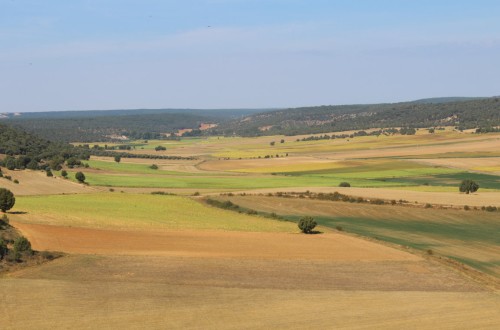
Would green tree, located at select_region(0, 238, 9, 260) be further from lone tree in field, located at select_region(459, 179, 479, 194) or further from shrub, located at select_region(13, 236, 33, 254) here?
lone tree in field, located at select_region(459, 179, 479, 194)

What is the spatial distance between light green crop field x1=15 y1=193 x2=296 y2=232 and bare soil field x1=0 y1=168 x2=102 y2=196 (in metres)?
5.65

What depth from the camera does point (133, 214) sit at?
61438 millimetres

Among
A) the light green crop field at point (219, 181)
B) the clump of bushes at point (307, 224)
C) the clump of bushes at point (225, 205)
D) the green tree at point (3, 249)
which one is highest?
the green tree at point (3, 249)

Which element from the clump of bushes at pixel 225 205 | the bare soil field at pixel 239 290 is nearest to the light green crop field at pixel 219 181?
the clump of bushes at pixel 225 205

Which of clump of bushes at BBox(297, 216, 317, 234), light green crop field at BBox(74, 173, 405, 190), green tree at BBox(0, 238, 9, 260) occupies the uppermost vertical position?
green tree at BBox(0, 238, 9, 260)

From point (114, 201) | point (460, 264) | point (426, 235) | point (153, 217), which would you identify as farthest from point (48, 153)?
point (460, 264)

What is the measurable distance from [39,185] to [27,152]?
37.7 m

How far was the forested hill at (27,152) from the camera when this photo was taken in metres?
106

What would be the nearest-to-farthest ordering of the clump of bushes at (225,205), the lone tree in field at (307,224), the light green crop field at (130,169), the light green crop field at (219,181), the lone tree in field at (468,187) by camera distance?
the lone tree in field at (307,224), the clump of bushes at (225,205), the lone tree in field at (468,187), the light green crop field at (219,181), the light green crop field at (130,169)

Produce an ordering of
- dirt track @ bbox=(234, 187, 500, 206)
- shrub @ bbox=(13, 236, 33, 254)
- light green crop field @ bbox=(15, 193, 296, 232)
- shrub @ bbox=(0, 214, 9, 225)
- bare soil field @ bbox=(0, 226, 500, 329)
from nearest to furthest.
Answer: bare soil field @ bbox=(0, 226, 500, 329) < shrub @ bbox=(13, 236, 33, 254) < shrub @ bbox=(0, 214, 9, 225) < light green crop field @ bbox=(15, 193, 296, 232) < dirt track @ bbox=(234, 187, 500, 206)

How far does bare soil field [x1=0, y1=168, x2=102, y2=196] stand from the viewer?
78.4m

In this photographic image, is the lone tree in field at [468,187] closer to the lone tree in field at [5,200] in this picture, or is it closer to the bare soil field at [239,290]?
the bare soil field at [239,290]

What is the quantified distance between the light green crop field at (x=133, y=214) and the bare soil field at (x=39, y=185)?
565cm

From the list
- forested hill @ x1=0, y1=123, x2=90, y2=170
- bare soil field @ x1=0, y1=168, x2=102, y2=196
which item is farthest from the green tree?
forested hill @ x1=0, y1=123, x2=90, y2=170
